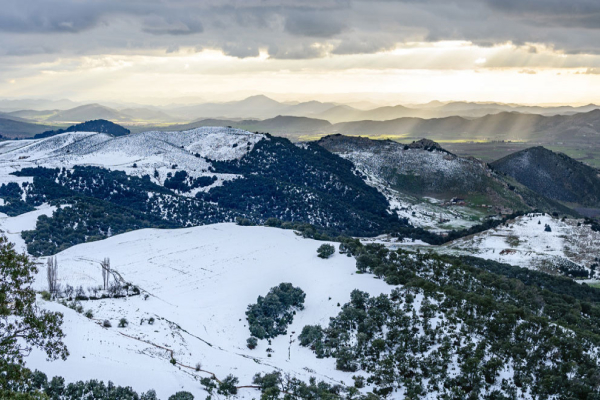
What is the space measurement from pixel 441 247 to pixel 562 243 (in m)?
28.4

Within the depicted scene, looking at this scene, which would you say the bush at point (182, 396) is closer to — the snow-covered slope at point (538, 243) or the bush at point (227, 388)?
the bush at point (227, 388)

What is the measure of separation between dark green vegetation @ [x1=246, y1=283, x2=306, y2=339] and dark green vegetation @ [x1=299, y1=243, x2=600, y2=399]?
162 inches

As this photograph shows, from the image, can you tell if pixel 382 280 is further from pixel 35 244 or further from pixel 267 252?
pixel 35 244

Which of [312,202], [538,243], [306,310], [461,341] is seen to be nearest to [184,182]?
[312,202]

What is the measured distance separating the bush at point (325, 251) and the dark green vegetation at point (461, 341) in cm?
1032

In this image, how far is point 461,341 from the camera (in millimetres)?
50781

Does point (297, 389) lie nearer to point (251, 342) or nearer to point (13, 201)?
point (251, 342)

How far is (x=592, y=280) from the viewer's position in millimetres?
101500

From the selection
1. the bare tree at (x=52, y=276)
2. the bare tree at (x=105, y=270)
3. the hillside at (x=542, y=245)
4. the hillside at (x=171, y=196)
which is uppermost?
the bare tree at (x=52, y=276)

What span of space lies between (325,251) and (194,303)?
22.7m

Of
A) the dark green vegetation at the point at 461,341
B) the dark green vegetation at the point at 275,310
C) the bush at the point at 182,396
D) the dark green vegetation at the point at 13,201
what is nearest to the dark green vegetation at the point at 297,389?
the dark green vegetation at the point at 461,341

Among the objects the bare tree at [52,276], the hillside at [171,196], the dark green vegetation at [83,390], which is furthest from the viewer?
the hillside at [171,196]

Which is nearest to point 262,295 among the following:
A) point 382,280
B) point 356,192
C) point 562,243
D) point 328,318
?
point 328,318

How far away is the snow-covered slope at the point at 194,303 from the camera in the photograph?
44947mm
